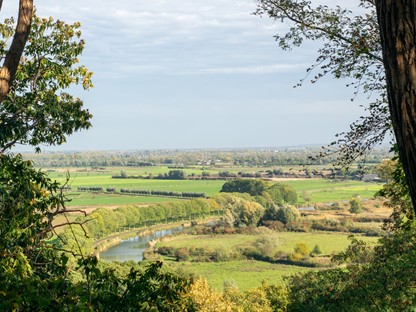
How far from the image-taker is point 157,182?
10969 cm

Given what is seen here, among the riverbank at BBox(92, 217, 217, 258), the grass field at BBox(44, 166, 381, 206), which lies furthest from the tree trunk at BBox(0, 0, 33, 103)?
the grass field at BBox(44, 166, 381, 206)

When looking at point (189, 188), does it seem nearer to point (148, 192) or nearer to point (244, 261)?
point (148, 192)

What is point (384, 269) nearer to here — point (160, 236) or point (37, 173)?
point (37, 173)

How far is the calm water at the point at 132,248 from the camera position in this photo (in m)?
44.9

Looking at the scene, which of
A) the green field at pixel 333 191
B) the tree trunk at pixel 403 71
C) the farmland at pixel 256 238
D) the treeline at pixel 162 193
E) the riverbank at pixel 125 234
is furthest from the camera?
the treeline at pixel 162 193

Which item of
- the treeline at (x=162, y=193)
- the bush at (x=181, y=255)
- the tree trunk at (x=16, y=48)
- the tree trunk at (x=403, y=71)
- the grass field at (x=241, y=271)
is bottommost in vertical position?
the grass field at (x=241, y=271)

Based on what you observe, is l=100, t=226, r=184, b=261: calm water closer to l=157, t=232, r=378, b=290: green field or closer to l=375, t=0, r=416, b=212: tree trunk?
l=157, t=232, r=378, b=290: green field

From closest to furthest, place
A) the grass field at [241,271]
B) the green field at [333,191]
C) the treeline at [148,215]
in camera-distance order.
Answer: the grass field at [241,271]
the treeline at [148,215]
the green field at [333,191]

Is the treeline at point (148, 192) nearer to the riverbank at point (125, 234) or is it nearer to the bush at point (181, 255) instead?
the riverbank at point (125, 234)

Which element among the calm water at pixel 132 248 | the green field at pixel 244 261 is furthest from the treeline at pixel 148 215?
the green field at pixel 244 261

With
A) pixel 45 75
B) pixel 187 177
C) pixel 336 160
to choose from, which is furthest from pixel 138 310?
pixel 187 177

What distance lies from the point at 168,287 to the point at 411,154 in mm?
2538

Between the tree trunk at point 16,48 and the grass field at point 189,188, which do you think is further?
the grass field at point 189,188

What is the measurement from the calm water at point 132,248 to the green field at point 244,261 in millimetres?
2868
